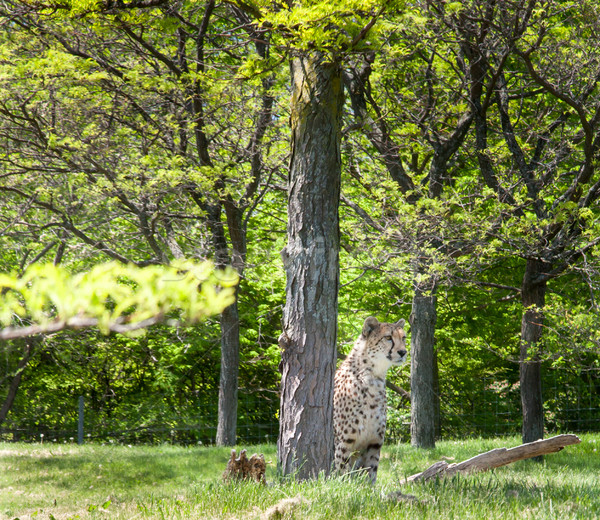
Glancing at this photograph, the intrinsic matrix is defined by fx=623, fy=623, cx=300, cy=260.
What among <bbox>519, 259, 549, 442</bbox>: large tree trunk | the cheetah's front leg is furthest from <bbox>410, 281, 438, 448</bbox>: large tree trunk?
the cheetah's front leg

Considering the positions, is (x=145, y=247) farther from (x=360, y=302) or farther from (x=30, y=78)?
(x=360, y=302)

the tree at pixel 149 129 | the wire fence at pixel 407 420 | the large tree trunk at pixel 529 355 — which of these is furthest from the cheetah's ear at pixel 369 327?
the wire fence at pixel 407 420

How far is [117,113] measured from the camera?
38.8ft

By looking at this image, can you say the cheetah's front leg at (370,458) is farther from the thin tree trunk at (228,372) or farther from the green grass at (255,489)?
the thin tree trunk at (228,372)

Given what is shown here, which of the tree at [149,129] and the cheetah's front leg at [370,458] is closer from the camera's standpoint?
the cheetah's front leg at [370,458]

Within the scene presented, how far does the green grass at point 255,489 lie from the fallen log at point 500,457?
0.17m

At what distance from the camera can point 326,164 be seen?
20.6 feet

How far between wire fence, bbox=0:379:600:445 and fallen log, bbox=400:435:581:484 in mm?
12167

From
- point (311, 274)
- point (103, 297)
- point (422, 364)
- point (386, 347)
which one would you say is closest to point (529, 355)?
point (422, 364)

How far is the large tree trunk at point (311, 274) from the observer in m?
5.96

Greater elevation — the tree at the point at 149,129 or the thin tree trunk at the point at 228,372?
the tree at the point at 149,129

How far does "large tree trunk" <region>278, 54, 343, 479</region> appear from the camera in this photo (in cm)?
596

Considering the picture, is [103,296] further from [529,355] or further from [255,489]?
[529,355]

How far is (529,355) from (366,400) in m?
4.36
